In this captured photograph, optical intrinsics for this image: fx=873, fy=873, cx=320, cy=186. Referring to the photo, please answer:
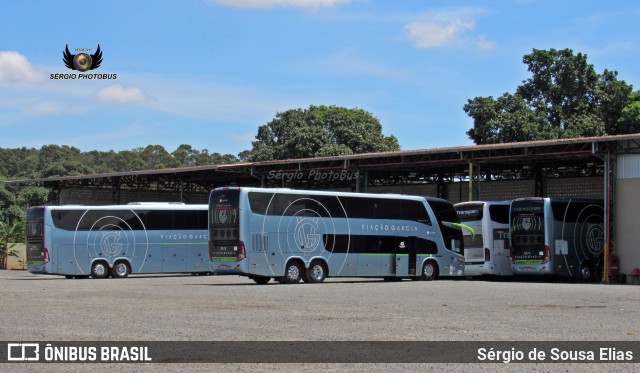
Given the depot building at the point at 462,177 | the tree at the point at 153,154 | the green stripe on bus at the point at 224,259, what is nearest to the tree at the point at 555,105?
the depot building at the point at 462,177

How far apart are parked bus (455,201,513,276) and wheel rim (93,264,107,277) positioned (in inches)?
500

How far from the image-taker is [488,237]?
30547 mm

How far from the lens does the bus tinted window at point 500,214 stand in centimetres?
3058

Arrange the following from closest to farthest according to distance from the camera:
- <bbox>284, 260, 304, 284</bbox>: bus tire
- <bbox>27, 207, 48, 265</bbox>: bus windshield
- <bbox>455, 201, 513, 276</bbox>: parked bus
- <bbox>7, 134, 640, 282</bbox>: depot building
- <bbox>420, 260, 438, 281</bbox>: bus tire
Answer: <bbox>284, 260, 304, 284</bbox>: bus tire → <bbox>420, 260, 438, 281</bbox>: bus tire → <bbox>7, 134, 640, 282</bbox>: depot building → <bbox>27, 207, 48, 265</bbox>: bus windshield → <bbox>455, 201, 513, 276</bbox>: parked bus

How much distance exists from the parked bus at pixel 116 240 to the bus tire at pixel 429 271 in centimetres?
854

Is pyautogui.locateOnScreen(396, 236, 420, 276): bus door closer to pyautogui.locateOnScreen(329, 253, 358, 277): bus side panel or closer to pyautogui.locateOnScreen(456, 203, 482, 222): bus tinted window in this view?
pyautogui.locateOnScreen(329, 253, 358, 277): bus side panel

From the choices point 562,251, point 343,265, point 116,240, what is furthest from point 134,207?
point 562,251

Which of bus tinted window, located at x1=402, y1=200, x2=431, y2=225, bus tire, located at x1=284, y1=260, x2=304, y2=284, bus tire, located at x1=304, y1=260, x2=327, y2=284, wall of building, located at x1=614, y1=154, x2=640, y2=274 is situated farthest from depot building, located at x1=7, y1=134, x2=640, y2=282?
bus tire, located at x1=284, y1=260, x2=304, y2=284

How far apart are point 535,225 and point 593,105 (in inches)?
949

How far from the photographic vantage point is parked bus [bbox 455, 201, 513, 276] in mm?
30547

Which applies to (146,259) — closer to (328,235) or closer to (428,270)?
(328,235)

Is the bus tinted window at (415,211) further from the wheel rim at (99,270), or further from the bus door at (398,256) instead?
the wheel rim at (99,270)

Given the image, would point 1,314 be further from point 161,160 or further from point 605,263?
point 161,160

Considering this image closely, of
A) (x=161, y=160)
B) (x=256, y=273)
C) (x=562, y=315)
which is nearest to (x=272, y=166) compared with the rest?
(x=256, y=273)
